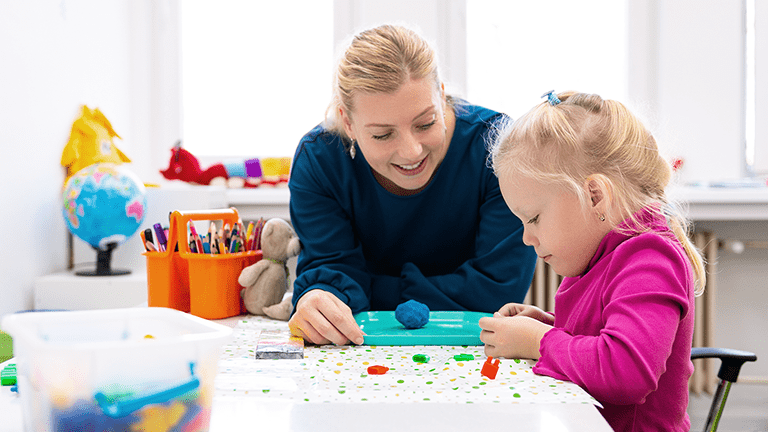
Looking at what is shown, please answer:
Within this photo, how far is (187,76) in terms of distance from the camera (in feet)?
8.35

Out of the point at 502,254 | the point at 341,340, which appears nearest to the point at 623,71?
the point at 502,254

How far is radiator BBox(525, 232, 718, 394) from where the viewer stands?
223 cm

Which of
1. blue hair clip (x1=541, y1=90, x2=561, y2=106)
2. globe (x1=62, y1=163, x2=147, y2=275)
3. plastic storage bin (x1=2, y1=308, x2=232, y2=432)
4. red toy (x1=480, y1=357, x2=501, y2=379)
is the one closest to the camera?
plastic storage bin (x1=2, y1=308, x2=232, y2=432)

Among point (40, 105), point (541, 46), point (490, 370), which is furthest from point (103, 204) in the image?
point (541, 46)

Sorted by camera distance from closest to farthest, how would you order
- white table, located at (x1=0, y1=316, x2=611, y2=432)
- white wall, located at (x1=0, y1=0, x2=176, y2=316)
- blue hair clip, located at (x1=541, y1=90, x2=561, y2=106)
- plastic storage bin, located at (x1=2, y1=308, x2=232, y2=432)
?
1. plastic storage bin, located at (x1=2, y1=308, x2=232, y2=432)
2. white table, located at (x1=0, y1=316, x2=611, y2=432)
3. blue hair clip, located at (x1=541, y1=90, x2=561, y2=106)
4. white wall, located at (x1=0, y1=0, x2=176, y2=316)

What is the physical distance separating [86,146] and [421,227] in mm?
1153

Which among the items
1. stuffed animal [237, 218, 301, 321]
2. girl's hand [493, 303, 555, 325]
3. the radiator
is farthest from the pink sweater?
the radiator

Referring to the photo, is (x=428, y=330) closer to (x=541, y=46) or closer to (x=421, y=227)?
(x=421, y=227)

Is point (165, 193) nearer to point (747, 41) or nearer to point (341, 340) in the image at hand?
point (341, 340)

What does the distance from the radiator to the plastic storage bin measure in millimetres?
1862

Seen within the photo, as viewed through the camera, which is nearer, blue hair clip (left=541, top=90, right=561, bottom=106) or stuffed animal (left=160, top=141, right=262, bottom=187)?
blue hair clip (left=541, top=90, right=561, bottom=106)

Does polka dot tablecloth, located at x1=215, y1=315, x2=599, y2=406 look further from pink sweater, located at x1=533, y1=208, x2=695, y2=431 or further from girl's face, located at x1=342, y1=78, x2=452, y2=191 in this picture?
girl's face, located at x1=342, y1=78, x2=452, y2=191

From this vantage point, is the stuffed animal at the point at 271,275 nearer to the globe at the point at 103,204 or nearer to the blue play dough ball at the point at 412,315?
the blue play dough ball at the point at 412,315

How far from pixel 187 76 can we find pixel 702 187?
81.0 inches
